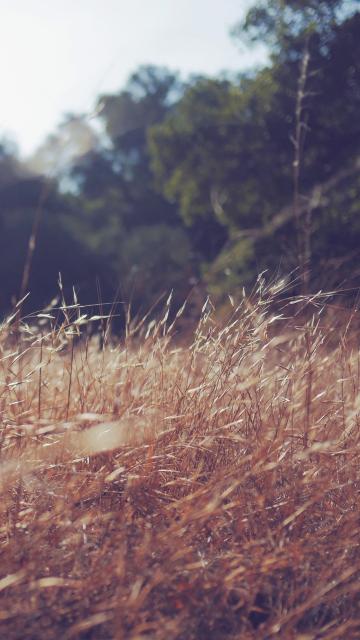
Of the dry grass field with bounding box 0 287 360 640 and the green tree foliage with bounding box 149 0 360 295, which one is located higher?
the green tree foliage with bounding box 149 0 360 295

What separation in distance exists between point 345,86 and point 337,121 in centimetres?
60

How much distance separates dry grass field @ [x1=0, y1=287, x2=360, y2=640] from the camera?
1.49 m

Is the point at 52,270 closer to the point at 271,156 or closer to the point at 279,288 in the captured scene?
the point at 271,156

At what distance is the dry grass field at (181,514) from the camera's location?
4.89 feet

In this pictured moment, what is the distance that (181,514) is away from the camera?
1.78 m

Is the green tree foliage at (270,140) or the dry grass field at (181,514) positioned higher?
the green tree foliage at (270,140)

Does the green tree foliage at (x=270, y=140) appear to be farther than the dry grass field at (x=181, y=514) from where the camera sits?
Yes

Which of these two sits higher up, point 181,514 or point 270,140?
point 270,140

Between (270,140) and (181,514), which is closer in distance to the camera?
(181,514)

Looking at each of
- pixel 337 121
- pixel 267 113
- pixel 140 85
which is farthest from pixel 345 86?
pixel 140 85

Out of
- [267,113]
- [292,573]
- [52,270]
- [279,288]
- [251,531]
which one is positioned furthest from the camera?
[52,270]

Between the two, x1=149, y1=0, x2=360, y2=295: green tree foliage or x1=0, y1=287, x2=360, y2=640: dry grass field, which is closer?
x1=0, y1=287, x2=360, y2=640: dry grass field

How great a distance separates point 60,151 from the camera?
78.7 inches

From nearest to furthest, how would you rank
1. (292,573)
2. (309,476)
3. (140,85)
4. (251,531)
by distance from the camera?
1. (292,573)
2. (251,531)
3. (309,476)
4. (140,85)
